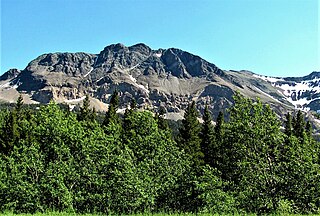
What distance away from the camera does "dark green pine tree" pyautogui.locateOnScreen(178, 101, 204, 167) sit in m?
53.5

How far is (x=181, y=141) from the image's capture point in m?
56.3

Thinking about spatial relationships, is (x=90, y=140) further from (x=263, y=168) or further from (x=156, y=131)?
(x=263, y=168)

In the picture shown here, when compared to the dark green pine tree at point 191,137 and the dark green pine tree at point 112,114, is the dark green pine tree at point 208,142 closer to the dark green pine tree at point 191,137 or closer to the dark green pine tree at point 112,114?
the dark green pine tree at point 191,137

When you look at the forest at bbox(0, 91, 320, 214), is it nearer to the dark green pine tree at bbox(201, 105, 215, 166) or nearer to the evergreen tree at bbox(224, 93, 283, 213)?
the evergreen tree at bbox(224, 93, 283, 213)

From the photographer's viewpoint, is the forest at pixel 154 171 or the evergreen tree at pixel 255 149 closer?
the forest at pixel 154 171

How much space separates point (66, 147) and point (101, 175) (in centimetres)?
537

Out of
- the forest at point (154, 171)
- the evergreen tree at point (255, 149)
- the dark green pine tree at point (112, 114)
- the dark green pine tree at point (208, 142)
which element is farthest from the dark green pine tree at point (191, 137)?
the dark green pine tree at point (112, 114)

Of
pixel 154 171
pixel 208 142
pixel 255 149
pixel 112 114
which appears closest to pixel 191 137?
pixel 208 142

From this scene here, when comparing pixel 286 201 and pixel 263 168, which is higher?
pixel 263 168

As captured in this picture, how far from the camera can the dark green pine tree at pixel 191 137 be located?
2106 inches

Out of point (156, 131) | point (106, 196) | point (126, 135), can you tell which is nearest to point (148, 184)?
point (106, 196)

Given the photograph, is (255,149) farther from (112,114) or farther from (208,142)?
(112,114)

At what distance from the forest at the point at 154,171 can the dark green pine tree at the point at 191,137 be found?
3920 millimetres

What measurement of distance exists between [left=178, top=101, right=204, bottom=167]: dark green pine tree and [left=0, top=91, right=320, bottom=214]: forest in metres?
3.92
